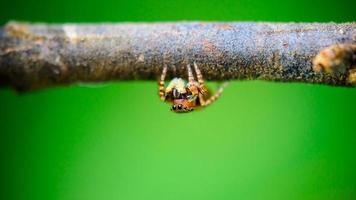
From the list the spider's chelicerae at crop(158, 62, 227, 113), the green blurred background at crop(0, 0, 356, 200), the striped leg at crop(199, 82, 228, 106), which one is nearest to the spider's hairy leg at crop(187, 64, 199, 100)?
the spider's chelicerae at crop(158, 62, 227, 113)

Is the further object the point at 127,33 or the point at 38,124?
the point at 38,124

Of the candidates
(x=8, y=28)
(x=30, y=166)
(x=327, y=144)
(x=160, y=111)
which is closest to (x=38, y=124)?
(x=30, y=166)

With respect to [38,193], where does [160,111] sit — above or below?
above

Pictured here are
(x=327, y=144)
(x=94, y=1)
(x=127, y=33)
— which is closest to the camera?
(x=127, y=33)

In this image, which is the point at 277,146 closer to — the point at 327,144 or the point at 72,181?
the point at 327,144

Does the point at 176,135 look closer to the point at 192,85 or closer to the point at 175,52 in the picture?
the point at 192,85

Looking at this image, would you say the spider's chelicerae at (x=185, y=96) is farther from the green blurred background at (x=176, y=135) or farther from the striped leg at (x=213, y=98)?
the green blurred background at (x=176, y=135)
